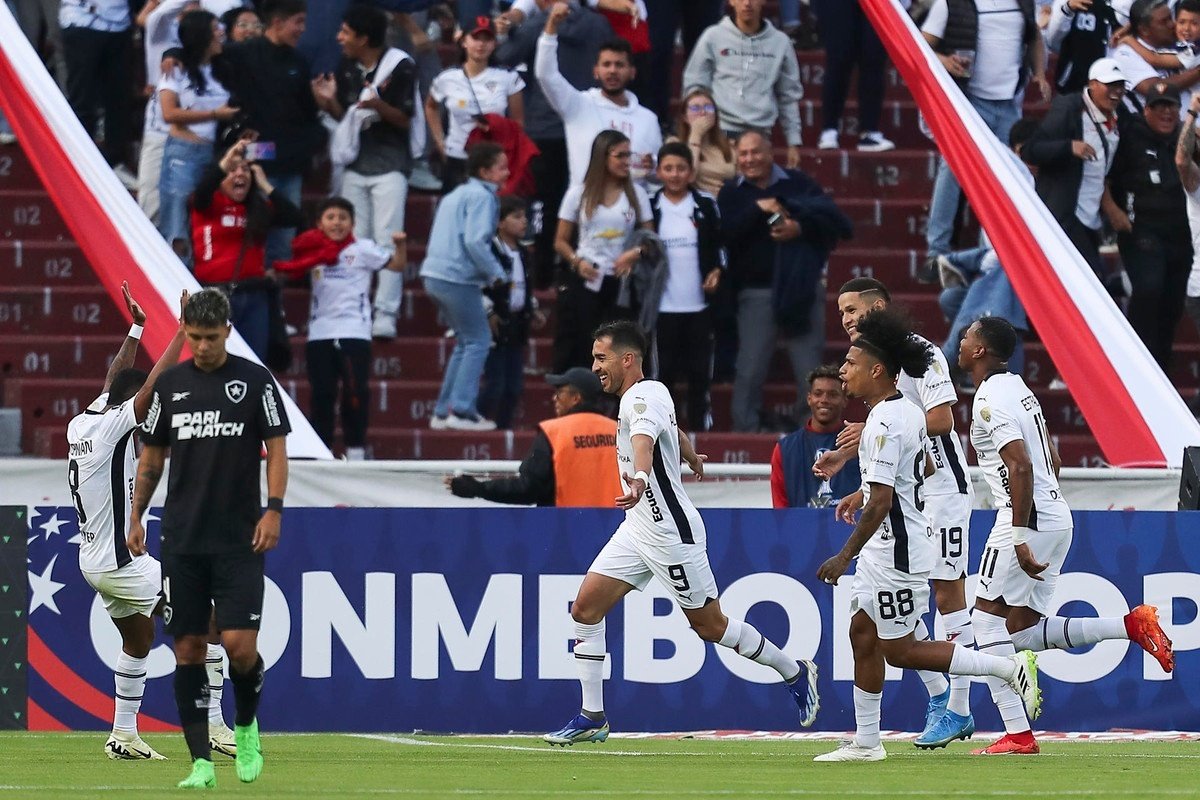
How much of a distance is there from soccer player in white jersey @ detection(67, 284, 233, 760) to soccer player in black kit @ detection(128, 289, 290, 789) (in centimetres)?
178

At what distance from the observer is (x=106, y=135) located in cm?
1755

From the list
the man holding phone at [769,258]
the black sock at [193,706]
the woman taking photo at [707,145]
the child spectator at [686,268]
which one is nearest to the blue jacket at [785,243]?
the man holding phone at [769,258]

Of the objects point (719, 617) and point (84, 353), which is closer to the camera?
point (719, 617)

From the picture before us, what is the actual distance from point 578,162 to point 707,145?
100 centimetres

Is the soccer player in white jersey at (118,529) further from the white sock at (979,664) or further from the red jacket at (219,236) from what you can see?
the red jacket at (219,236)

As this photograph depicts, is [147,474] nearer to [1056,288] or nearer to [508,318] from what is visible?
[508,318]

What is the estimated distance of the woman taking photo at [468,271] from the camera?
1506cm

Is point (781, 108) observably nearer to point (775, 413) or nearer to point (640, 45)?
point (640, 45)

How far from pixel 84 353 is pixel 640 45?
16.4 ft

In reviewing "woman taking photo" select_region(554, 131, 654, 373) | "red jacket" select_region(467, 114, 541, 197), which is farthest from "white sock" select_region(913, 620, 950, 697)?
"red jacket" select_region(467, 114, 541, 197)

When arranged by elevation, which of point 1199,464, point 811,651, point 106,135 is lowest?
point 811,651

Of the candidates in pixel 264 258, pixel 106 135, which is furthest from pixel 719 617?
pixel 106 135

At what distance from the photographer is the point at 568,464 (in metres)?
12.3

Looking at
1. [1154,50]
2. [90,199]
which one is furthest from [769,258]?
[90,199]
